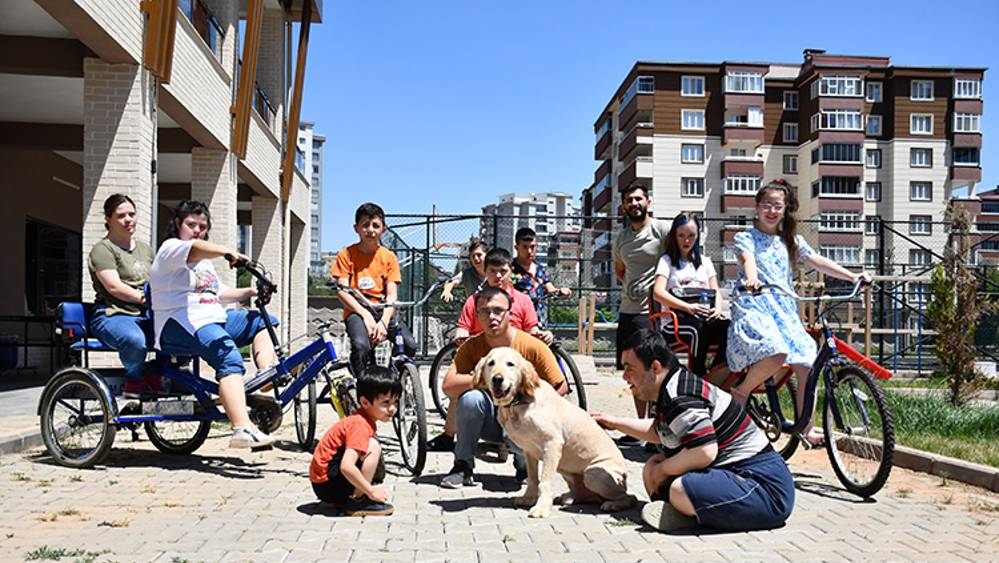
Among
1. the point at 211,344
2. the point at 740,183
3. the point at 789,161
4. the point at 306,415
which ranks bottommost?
the point at 306,415

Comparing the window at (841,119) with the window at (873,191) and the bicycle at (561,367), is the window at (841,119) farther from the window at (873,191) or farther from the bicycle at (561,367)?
the bicycle at (561,367)

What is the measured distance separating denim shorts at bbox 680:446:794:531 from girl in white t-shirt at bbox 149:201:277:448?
2979 mm

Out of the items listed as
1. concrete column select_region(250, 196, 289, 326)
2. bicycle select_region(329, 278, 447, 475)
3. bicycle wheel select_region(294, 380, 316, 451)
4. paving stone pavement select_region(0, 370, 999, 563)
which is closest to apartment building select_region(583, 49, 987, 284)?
concrete column select_region(250, 196, 289, 326)

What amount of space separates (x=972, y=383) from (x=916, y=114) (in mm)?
69234

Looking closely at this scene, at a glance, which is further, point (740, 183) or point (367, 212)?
point (740, 183)

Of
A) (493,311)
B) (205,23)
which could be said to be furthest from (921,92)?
(493,311)

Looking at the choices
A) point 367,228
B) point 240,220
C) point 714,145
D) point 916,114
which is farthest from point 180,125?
point 916,114

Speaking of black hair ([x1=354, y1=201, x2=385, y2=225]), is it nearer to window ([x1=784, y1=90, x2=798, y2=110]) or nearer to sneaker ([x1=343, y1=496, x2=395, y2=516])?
sneaker ([x1=343, y1=496, x2=395, y2=516])

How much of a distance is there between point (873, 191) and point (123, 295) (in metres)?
74.0

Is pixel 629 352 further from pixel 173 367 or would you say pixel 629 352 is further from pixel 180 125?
pixel 180 125

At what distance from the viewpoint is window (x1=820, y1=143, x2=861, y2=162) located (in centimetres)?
7019

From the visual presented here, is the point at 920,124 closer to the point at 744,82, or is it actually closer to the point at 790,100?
the point at 790,100

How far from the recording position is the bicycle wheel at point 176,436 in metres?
7.32

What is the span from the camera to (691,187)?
71000 mm
